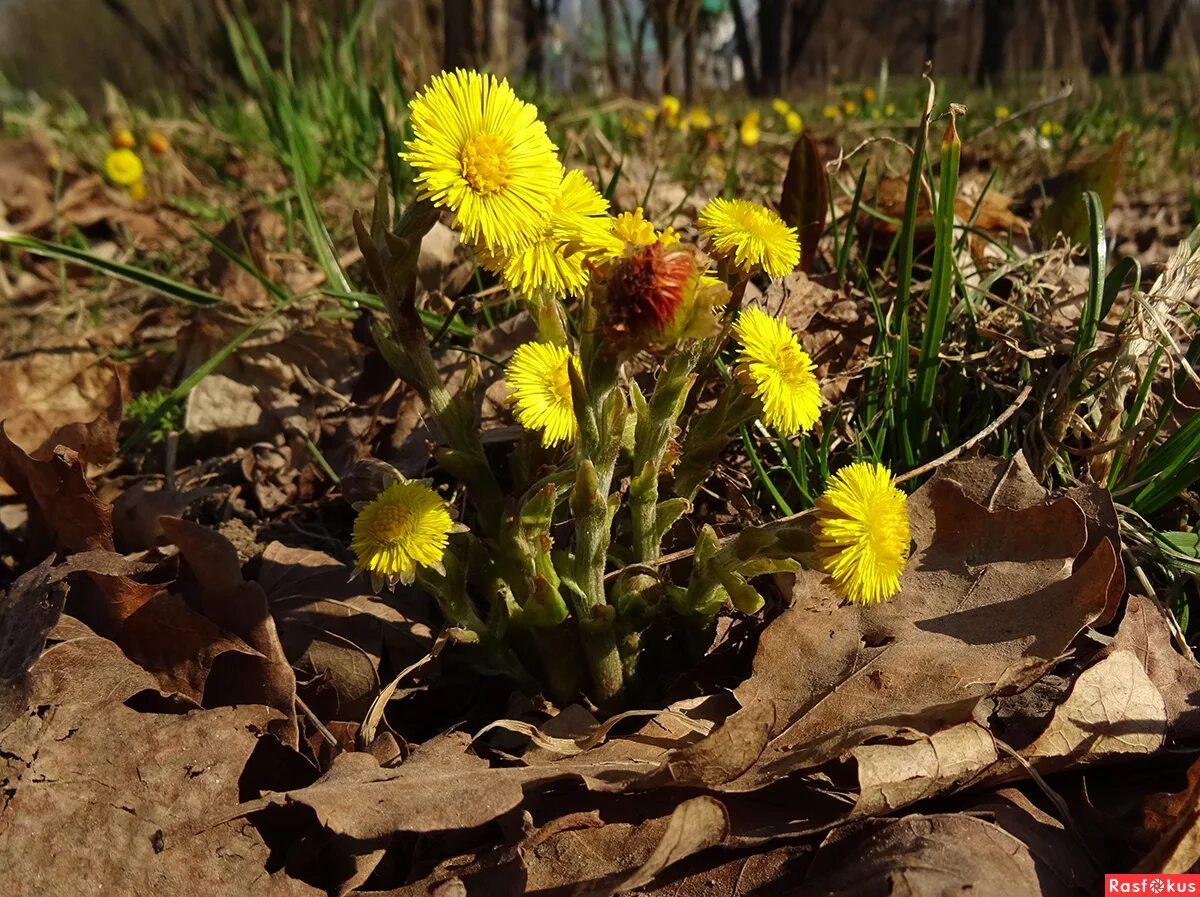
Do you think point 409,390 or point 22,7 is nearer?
point 409,390

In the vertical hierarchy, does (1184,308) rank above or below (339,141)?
below

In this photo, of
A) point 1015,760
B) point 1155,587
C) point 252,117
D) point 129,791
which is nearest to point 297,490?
point 129,791

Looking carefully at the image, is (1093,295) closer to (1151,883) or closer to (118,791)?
(1151,883)

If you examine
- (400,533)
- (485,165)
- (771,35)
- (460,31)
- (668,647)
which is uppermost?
(771,35)

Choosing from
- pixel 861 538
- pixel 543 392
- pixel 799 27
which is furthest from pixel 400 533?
pixel 799 27

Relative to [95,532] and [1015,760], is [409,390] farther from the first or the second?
[1015,760]

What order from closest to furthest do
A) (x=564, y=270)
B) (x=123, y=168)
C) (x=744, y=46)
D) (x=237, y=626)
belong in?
(x=564, y=270)
(x=237, y=626)
(x=123, y=168)
(x=744, y=46)
